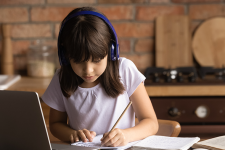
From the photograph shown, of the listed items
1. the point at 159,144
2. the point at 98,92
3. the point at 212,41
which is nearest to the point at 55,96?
the point at 98,92

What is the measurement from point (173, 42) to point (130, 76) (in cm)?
89

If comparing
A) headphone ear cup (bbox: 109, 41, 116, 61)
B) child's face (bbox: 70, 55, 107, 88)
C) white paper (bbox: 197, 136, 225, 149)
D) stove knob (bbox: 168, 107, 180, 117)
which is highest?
headphone ear cup (bbox: 109, 41, 116, 61)

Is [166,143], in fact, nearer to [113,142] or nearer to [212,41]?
[113,142]

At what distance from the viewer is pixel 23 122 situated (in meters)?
0.67

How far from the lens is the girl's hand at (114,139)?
0.79 meters

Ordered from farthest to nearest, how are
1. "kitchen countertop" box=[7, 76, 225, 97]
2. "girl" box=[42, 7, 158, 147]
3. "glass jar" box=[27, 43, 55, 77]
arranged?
"glass jar" box=[27, 43, 55, 77] < "kitchen countertop" box=[7, 76, 225, 97] < "girl" box=[42, 7, 158, 147]

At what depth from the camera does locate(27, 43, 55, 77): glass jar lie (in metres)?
1.84

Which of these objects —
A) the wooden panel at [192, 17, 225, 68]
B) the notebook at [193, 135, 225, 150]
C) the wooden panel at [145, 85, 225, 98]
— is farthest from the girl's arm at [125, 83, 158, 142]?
the wooden panel at [192, 17, 225, 68]

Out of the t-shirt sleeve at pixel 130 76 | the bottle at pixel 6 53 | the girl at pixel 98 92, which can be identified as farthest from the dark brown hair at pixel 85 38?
the bottle at pixel 6 53

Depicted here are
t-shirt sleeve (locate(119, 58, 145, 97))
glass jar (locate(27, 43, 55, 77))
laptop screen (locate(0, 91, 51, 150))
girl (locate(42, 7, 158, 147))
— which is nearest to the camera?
laptop screen (locate(0, 91, 51, 150))

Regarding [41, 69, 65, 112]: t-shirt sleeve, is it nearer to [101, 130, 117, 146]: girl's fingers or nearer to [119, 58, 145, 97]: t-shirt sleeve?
[119, 58, 145, 97]: t-shirt sleeve

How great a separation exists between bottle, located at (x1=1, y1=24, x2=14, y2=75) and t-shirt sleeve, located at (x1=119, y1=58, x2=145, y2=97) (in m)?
1.07

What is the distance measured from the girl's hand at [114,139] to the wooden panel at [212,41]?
126 cm

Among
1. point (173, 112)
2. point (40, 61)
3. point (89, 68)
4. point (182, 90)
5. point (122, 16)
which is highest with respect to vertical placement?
point (122, 16)
